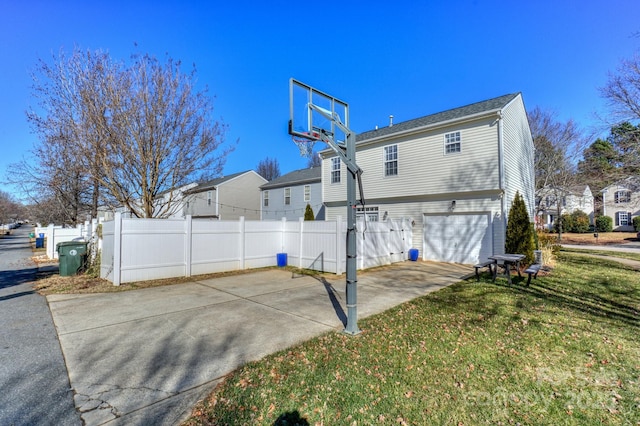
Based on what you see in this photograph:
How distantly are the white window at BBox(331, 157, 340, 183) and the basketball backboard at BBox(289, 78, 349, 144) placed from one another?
31.3ft

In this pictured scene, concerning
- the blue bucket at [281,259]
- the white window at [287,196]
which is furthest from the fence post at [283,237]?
the white window at [287,196]

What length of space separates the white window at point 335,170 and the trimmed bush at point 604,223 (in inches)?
1242

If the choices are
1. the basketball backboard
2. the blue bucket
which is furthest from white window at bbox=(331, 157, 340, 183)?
the basketball backboard

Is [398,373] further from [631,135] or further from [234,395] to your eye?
[631,135]

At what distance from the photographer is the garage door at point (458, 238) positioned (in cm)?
1188

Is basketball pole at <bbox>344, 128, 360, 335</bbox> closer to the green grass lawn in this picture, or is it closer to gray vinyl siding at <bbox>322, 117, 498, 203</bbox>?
the green grass lawn

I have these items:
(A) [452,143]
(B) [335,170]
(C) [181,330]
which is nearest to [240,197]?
(B) [335,170]

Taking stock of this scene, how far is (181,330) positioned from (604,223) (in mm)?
40945

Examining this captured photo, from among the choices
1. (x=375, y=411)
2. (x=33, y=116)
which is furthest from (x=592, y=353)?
(x=33, y=116)

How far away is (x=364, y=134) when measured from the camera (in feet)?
55.0

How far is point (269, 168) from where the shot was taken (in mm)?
57250

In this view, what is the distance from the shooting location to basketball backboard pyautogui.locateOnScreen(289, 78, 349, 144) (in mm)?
6316

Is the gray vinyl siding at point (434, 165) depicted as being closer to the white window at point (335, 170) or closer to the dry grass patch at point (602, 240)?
the white window at point (335, 170)

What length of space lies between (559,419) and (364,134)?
15341 mm
